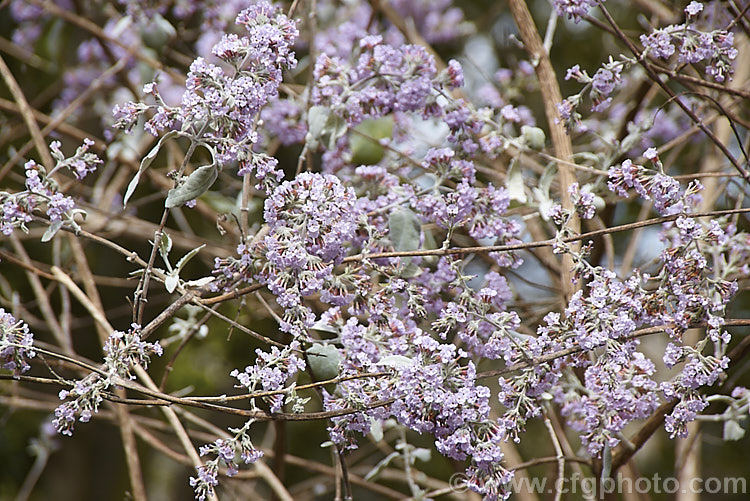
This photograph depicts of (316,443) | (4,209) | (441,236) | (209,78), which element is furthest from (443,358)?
(316,443)

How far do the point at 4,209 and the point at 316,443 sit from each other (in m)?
3.40

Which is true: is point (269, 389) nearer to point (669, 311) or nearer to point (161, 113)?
point (161, 113)

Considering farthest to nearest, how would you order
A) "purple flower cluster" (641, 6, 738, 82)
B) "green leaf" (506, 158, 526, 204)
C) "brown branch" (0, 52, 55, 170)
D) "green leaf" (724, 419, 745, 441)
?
1. "brown branch" (0, 52, 55, 170)
2. "green leaf" (506, 158, 526, 204)
3. "green leaf" (724, 419, 745, 441)
4. "purple flower cluster" (641, 6, 738, 82)

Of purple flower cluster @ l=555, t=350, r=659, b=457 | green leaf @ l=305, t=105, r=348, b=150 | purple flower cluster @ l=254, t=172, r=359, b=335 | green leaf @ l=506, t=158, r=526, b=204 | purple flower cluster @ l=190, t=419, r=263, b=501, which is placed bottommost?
purple flower cluster @ l=190, t=419, r=263, b=501

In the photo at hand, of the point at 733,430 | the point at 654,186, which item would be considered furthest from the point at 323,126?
the point at 733,430

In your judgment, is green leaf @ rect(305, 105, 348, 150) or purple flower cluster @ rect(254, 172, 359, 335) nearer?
purple flower cluster @ rect(254, 172, 359, 335)

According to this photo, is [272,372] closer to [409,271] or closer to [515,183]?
[409,271]

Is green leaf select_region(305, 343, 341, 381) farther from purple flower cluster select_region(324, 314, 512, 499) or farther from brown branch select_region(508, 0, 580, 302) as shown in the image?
brown branch select_region(508, 0, 580, 302)

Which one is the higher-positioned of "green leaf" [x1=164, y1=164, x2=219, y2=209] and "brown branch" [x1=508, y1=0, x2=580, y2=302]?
"brown branch" [x1=508, y1=0, x2=580, y2=302]

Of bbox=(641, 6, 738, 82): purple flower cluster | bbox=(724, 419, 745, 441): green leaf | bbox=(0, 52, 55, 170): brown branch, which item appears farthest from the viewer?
bbox=(0, 52, 55, 170): brown branch

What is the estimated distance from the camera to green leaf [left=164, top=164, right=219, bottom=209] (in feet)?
3.44

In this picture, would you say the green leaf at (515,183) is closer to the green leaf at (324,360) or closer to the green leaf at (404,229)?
the green leaf at (404,229)

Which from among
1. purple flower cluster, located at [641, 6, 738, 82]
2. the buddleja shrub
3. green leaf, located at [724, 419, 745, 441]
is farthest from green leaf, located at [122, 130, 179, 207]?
green leaf, located at [724, 419, 745, 441]

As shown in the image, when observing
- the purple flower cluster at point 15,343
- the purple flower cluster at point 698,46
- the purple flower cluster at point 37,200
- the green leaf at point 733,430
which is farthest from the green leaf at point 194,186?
the green leaf at point 733,430
